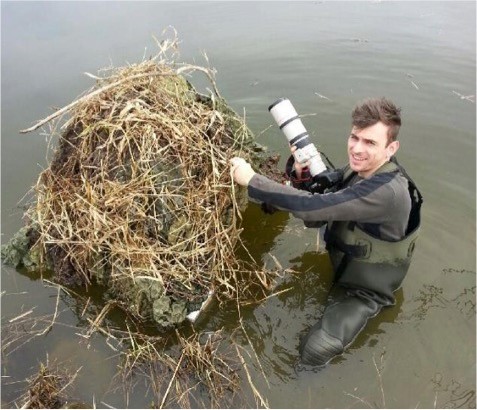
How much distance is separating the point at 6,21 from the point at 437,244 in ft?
25.4

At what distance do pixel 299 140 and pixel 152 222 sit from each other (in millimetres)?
→ 1162

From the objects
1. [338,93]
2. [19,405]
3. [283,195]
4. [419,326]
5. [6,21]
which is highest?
[6,21]

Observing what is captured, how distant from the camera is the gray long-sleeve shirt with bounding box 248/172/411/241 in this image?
2.65m

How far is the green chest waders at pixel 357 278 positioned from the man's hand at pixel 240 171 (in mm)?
725

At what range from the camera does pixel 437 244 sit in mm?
3969

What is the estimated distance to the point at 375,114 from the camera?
2.76m

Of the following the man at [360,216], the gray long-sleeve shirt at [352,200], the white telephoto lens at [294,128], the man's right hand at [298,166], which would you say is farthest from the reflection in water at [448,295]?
the white telephoto lens at [294,128]

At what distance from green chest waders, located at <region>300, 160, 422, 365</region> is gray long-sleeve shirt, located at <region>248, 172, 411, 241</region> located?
0.68 feet

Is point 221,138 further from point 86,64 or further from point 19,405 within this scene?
point 86,64

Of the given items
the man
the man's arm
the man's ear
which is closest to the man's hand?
the man

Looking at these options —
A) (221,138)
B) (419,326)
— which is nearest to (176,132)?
(221,138)

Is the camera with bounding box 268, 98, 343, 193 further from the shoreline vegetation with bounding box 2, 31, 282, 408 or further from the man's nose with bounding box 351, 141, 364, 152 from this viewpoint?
the shoreline vegetation with bounding box 2, 31, 282, 408

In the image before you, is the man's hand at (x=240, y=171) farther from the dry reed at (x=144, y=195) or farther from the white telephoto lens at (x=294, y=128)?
the white telephoto lens at (x=294, y=128)

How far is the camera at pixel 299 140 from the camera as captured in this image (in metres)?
3.05
